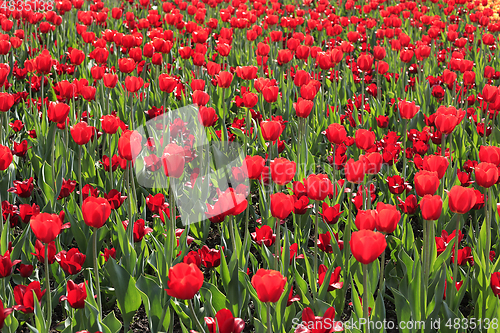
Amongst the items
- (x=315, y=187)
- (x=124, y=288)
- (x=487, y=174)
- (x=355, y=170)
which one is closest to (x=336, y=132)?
(x=355, y=170)

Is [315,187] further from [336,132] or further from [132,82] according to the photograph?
[132,82]

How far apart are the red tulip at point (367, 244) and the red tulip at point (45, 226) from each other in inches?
38.8

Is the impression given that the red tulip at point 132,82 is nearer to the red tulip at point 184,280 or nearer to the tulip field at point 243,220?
the tulip field at point 243,220

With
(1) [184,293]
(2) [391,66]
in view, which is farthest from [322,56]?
(1) [184,293]

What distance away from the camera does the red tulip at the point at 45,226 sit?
65.0 inches

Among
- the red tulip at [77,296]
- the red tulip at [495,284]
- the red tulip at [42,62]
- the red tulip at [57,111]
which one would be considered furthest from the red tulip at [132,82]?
the red tulip at [495,284]

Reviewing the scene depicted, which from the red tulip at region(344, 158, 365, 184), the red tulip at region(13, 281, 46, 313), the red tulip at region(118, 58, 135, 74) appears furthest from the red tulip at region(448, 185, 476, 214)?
the red tulip at region(118, 58, 135, 74)

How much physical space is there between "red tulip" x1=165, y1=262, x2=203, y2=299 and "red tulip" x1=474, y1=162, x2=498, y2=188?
3.93ft

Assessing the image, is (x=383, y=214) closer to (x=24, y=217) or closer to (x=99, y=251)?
(x=99, y=251)

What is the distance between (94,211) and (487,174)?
1.47 m

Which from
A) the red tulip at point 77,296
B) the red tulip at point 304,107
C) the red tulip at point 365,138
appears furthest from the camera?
the red tulip at point 304,107

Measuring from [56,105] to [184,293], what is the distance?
1.51 m

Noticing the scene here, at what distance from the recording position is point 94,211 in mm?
1722

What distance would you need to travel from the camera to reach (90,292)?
1.79m
